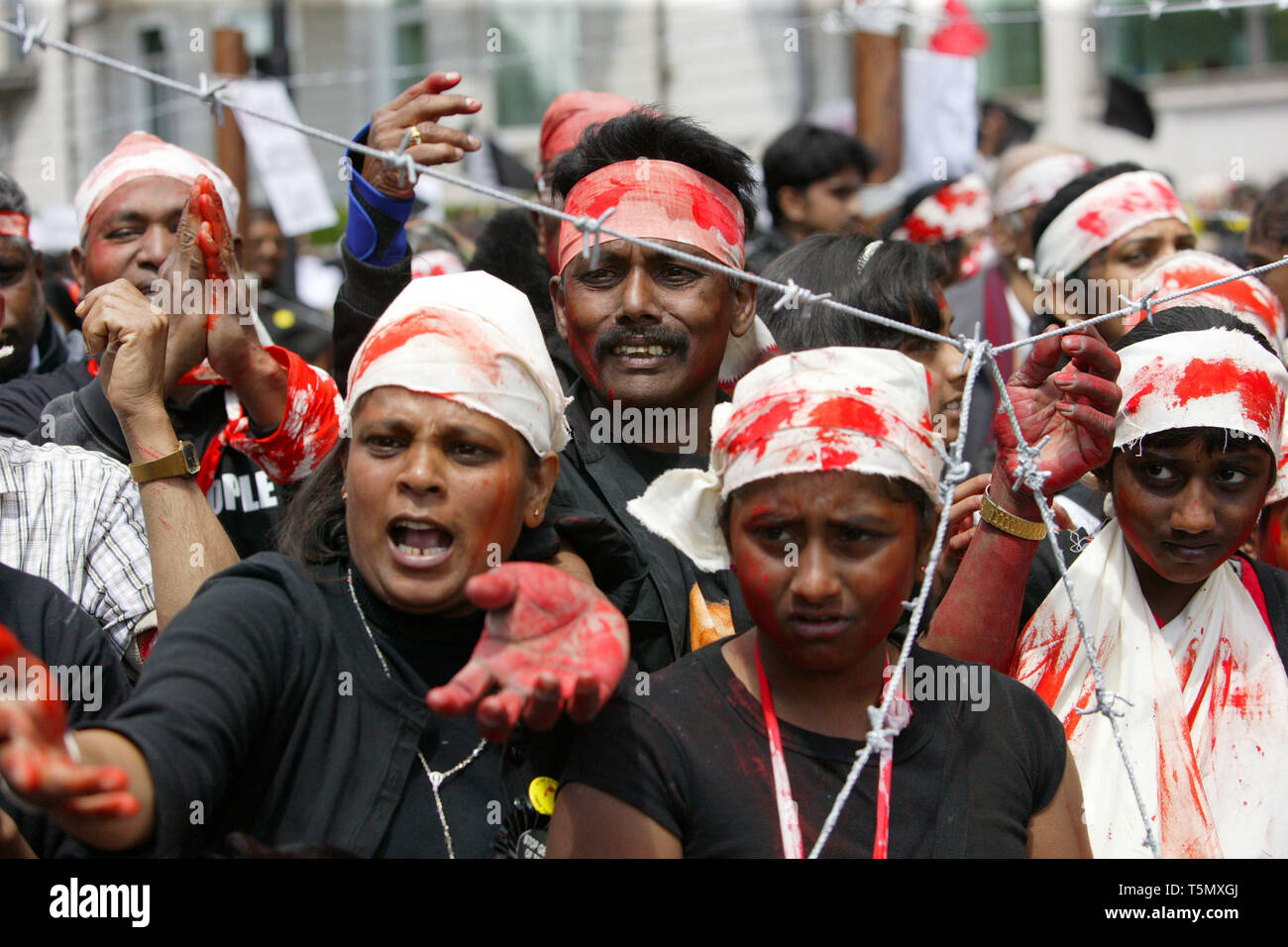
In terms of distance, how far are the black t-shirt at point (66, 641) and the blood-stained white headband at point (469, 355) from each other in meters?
0.60

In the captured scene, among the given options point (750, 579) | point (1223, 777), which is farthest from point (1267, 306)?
point (750, 579)

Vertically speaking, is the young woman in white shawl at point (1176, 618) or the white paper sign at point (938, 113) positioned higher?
the white paper sign at point (938, 113)

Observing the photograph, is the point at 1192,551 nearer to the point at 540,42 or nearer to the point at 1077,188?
the point at 1077,188

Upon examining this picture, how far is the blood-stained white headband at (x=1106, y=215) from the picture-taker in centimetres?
445

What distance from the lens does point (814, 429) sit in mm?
2141

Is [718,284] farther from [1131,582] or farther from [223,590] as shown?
[223,590]

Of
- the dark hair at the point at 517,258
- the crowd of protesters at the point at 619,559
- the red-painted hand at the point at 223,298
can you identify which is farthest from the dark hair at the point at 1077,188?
the red-painted hand at the point at 223,298

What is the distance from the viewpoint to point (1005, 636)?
2.67m

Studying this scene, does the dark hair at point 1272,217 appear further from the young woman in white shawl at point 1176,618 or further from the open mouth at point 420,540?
the open mouth at point 420,540

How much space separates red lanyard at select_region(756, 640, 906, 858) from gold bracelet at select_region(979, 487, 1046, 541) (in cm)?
66

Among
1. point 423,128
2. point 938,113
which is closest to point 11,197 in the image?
point 423,128
